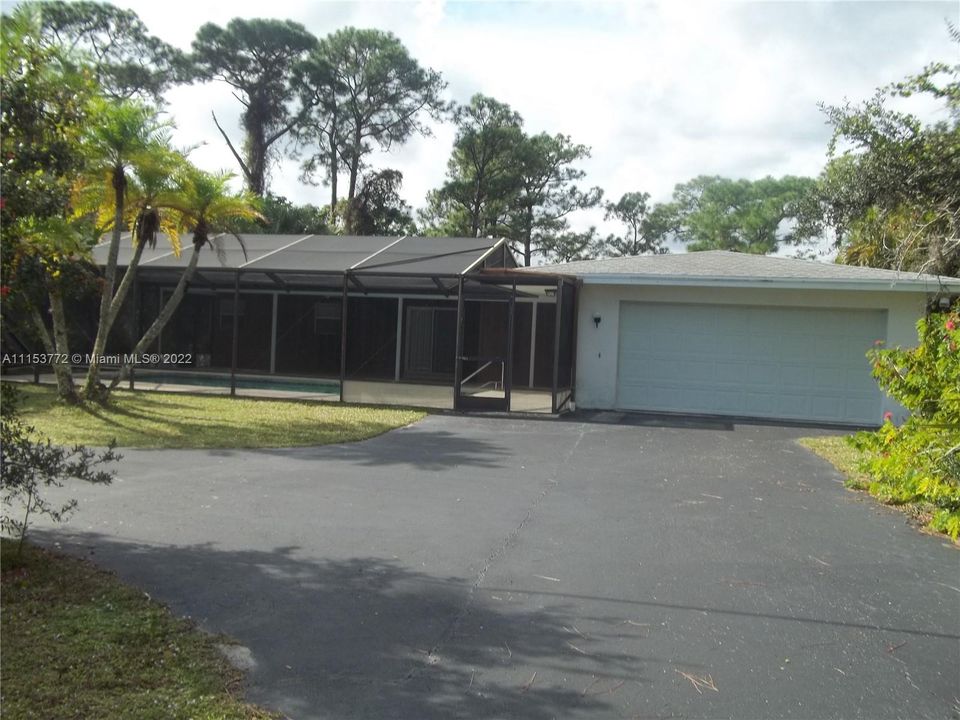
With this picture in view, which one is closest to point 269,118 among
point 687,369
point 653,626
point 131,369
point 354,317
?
point 354,317

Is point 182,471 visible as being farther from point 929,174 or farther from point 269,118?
point 269,118

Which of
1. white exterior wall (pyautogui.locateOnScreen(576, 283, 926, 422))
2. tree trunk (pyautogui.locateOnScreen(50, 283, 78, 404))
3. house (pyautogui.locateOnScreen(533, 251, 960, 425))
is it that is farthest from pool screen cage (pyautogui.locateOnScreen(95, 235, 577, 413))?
tree trunk (pyautogui.locateOnScreen(50, 283, 78, 404))

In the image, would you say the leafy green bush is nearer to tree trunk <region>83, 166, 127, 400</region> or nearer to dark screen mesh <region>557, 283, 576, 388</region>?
dark screen mesh <region>557, 283, 576, 388</region>

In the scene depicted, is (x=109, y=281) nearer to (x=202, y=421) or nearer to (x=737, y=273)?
(x=202, y=421)

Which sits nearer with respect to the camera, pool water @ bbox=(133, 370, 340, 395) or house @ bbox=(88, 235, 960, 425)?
house @ bbox=(88, 235, 960, 425)

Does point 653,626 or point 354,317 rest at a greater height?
point 354,317

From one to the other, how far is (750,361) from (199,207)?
35.0 feet

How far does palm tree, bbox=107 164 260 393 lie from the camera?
14391mm

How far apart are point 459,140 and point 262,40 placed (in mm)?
9127

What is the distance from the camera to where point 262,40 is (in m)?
34.9

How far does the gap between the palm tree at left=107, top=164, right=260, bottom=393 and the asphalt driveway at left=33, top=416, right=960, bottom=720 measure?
5661 mm

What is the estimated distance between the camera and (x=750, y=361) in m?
16.3

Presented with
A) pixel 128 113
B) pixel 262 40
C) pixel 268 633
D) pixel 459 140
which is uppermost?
pixel 262 40

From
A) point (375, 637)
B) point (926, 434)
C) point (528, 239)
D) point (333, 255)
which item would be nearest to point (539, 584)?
point (375, 637)
